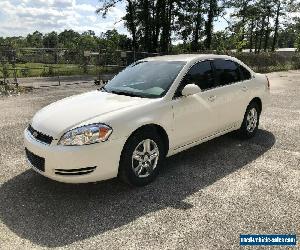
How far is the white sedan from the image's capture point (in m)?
4.12

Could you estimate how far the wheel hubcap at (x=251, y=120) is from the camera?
263 inches

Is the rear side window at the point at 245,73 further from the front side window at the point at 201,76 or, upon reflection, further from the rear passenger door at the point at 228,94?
the front side window at the point at 201,76

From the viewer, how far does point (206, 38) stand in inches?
1649

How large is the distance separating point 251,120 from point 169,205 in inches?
127

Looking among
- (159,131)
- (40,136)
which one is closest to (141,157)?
(159,131)

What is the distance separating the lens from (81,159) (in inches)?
159

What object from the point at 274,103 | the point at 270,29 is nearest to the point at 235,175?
the point at 274,103

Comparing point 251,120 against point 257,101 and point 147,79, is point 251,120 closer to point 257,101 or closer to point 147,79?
point 257,101

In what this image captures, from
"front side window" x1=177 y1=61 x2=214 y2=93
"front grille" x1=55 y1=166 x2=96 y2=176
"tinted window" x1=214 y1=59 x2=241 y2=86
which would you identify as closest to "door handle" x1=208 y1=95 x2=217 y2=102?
"front side window" x1=177 y1=61 x2=214 y2=93

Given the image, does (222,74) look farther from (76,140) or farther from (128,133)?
(76,140)

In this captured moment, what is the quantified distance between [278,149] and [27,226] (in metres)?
4.35

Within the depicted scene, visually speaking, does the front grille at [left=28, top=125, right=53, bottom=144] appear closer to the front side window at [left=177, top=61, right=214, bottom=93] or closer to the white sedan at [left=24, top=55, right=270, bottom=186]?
the white sedan at [left=24, top=55, right=270, bottom=186]

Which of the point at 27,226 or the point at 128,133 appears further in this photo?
the point at 128,133

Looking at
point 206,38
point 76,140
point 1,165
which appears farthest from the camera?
point 206,38
